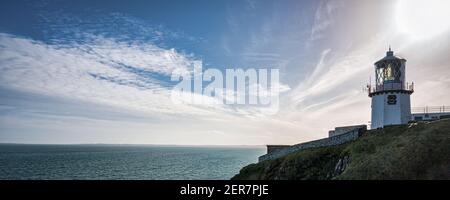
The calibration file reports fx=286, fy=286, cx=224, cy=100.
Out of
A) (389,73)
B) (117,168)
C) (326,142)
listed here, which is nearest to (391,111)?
(389,73)

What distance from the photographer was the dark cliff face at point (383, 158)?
13758 millimetres

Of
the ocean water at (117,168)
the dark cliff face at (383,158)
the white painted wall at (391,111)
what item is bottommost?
the ocean water at (117,168)

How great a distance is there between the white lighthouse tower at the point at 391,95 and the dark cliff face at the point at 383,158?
4.72 meters

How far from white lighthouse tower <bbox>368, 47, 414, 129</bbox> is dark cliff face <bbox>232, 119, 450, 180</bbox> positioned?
4721 millimetres

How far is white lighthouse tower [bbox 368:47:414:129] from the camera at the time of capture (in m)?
24.7

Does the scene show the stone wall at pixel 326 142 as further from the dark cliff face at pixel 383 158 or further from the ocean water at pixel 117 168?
the ocean water at pixel 117 168

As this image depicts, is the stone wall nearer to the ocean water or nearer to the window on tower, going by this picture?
the window on tower

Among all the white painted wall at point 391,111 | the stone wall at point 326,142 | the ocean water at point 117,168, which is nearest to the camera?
the stone wall at point 326,142

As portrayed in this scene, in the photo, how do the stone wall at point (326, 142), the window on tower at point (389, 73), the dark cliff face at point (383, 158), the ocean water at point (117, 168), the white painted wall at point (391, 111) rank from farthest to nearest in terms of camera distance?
1. the ocean water at point (117, 168)
2. the window on tower at point (389, 73)
3. the white painted wall at point (391, 111)
4. the stone wall at point (326, 142)
5. the dark cliff face at point (383, 158)

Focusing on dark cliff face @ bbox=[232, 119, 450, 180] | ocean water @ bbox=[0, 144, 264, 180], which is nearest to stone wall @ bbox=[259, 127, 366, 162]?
dark cliff face @ bbox=[232, 119, 450, 180]

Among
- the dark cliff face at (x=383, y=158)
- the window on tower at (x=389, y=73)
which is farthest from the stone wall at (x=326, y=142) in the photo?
the window on tower at (x=389, y=73)
